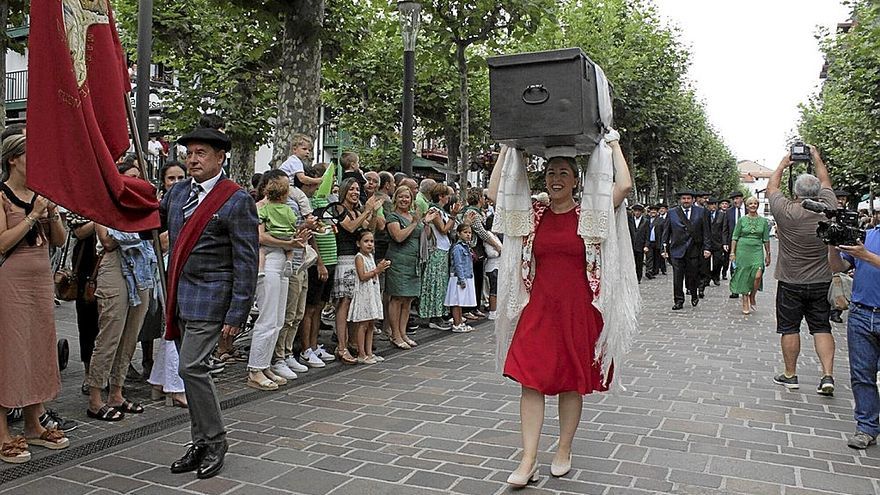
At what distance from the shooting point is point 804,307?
7652mm

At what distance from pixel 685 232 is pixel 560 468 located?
11.8 m

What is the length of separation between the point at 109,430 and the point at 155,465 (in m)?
0.84

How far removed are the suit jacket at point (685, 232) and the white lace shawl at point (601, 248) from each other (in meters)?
11.2

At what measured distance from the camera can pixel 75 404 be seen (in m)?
6.63

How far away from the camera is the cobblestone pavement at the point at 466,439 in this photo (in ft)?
16.2

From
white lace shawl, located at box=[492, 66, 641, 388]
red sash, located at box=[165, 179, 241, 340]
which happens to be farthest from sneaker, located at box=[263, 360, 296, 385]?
white lace shawl, located at box=[492, 66, 641, 388]

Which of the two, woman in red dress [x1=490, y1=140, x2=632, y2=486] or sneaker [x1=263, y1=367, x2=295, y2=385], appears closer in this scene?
woman in red dress [x1=490, y1=140, x2=632, y2=486]

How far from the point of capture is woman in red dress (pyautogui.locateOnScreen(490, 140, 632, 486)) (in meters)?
4.86

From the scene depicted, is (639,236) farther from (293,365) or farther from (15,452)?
(15,452)

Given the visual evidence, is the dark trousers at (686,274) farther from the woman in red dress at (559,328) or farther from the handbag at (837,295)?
the woman in red dress at (559,328)

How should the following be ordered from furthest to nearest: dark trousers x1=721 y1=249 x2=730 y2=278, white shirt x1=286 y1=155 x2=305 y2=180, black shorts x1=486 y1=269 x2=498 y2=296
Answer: dark trousers x1=721 y1=249 x2=730 y2=278, black shorts x1=486 y1=269 x2=498 y2=296, white shirt x1=286 y1=155 x2=305 y2=180

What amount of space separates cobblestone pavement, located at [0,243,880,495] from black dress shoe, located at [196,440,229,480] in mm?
67

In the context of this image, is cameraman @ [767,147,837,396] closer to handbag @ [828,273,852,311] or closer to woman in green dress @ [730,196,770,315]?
handbag @ [828,273,852,311]

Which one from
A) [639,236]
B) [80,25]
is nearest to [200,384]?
[80,25]
